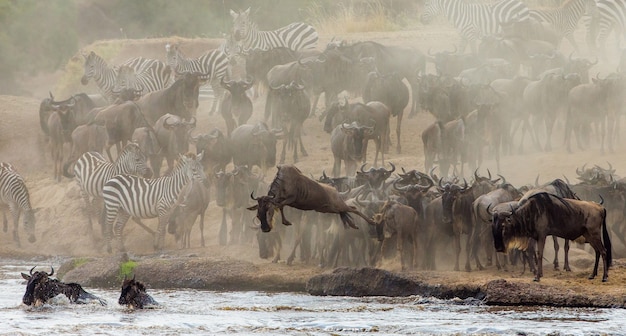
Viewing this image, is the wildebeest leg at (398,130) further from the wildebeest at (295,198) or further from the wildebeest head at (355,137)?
the wildebeest at (295,198)

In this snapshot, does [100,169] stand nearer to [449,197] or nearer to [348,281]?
[449,197]

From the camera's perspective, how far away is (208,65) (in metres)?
35.6

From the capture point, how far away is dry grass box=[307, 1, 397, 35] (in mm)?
44344

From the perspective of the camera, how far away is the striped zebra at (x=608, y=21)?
36656 millimetres

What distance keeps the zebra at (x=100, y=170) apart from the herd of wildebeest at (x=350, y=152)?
37 millimetres

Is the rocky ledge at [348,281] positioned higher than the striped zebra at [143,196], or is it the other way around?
the striped zebra at [143,196]

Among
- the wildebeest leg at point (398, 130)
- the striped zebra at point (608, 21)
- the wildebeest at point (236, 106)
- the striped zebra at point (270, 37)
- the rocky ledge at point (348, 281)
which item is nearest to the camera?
the rocky ledge at point (348, 281)

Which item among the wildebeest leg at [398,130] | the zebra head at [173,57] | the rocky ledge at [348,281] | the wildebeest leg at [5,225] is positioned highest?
the zebra head at [173,57]

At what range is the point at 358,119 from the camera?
27484mm

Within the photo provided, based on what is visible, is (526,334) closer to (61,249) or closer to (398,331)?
(398,331)

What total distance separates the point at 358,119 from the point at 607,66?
9.90 metres

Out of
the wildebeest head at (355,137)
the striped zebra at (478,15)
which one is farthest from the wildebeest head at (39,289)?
the striped zebra at (478,15)

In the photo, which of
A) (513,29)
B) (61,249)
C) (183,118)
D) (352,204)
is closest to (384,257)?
(352,204)

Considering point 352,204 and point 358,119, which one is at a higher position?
point 358,119
